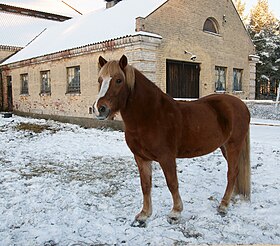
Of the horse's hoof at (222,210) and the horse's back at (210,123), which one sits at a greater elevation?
the horse's back at (210,123)

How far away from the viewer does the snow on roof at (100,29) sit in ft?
37.1

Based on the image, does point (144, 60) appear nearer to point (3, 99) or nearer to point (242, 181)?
point (242, 181)

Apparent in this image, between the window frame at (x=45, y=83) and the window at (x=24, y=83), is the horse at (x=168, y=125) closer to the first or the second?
the window frame at (x=45, y=83)

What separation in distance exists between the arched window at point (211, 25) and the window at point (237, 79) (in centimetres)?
257

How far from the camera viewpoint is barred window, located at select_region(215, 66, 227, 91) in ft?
46.1

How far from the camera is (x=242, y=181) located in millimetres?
3801

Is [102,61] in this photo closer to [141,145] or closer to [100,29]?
[141,145]

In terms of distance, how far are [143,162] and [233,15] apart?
46.0 ft

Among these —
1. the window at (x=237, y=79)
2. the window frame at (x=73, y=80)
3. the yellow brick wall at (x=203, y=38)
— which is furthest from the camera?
the window at (x=237, y=79)

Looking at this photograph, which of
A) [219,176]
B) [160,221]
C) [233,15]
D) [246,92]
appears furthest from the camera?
[246,92]

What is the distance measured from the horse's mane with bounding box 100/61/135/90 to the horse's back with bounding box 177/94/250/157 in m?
0.79

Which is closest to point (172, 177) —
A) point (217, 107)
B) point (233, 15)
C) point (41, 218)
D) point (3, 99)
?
point (217, 107)

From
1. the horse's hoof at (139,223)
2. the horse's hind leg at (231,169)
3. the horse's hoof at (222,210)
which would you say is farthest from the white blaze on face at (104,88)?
the horse's hoof at (222,210)

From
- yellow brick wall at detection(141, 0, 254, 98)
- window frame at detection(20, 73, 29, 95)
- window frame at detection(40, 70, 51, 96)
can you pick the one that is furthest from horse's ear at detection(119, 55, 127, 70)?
window frame at detection(20, 73, 29, 95)
